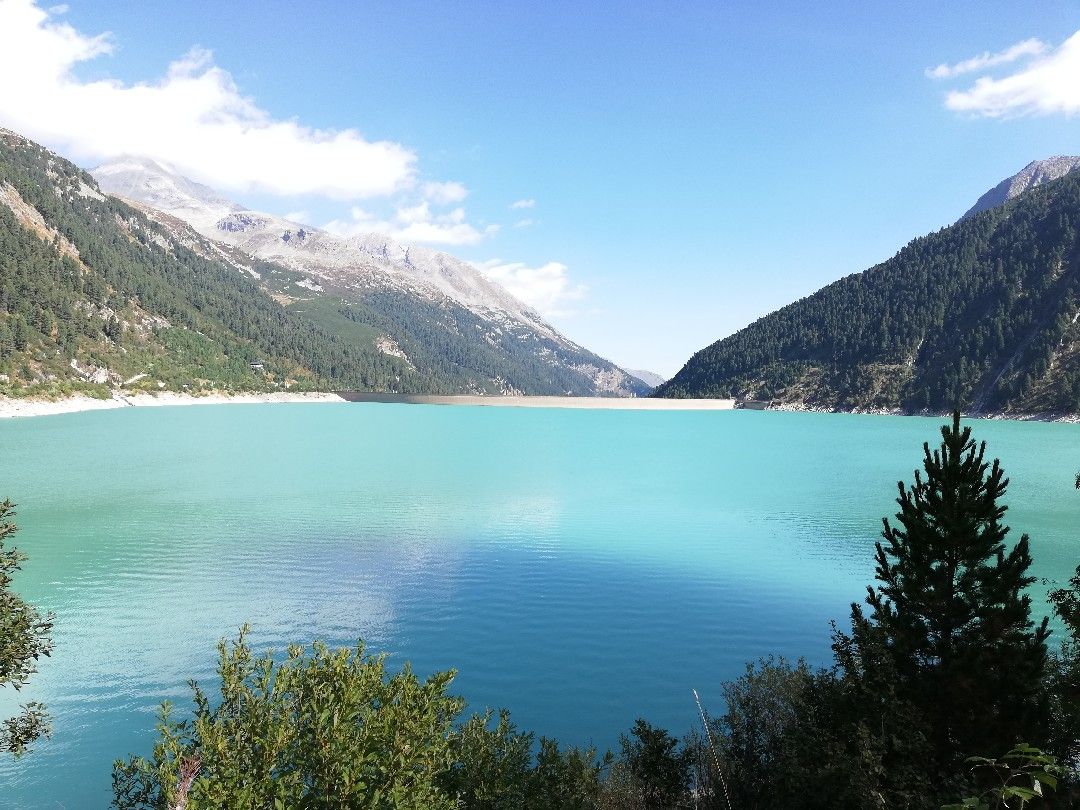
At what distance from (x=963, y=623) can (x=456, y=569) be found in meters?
28.0

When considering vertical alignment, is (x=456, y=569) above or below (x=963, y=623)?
below

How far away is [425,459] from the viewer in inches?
3570

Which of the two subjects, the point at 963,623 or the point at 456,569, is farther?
the point at 456,569

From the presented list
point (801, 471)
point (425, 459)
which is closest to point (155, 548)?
point (425, 459)

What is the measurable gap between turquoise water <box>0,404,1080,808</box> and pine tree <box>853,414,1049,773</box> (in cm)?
917

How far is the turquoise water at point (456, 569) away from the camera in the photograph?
2231 cm

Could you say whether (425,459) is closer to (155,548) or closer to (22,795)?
(155,548)

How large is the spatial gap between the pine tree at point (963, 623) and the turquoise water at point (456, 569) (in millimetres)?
9171

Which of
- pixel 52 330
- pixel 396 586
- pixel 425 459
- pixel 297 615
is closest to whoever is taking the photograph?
pixel 297 615

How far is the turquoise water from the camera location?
22312 mm

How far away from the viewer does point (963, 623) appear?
13445 millimetres

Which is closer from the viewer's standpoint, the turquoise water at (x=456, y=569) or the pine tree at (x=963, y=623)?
the pine tree at (x=963, y=623)

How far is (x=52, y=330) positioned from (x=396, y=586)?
20391 centimetres

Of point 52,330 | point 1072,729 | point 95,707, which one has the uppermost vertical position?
point 52,330
